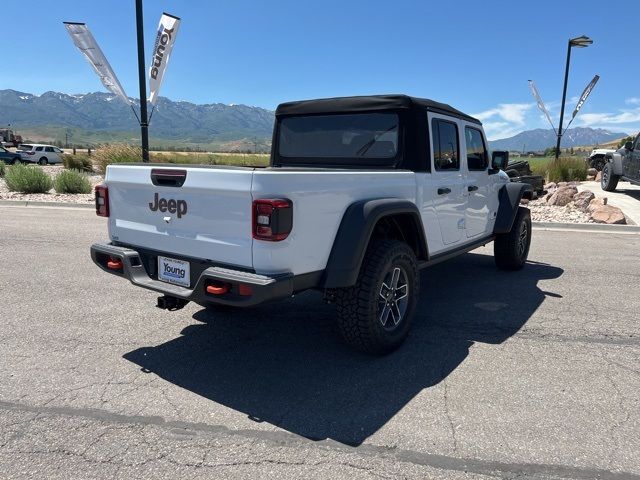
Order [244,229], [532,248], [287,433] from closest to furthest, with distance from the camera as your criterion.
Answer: [287,433]
[244,229]
[532,248]

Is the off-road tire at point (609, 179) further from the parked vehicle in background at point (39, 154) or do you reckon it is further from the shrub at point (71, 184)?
the parked vehicle in background at point (39, 154)

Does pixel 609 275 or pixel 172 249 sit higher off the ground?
pixel 172 249

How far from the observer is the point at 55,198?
525 inches

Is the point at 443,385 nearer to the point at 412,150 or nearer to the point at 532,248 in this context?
the point at 412,150

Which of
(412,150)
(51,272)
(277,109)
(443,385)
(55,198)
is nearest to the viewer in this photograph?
(443,385)

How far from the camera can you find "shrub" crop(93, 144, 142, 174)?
1759cm

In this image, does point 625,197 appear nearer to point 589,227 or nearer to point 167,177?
point 589,227

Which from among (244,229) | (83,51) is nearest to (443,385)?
(244,229)

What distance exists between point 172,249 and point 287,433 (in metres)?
1.48

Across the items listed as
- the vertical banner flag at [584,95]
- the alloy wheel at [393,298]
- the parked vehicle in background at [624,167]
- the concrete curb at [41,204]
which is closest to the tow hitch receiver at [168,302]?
the alloy wheel at [393,298]

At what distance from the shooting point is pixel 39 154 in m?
37.3

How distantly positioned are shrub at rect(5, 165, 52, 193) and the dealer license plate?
512 inches

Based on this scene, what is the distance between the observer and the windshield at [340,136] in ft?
14.4

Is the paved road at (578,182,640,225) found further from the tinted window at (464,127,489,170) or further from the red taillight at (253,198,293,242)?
the red taillight at (253,198,293,242)
